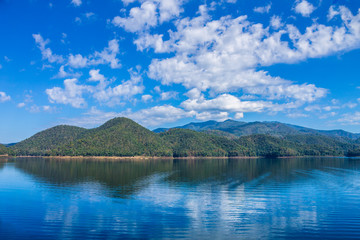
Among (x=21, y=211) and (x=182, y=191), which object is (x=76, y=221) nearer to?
(x=21, y=211)

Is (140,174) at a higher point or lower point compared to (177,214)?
lower

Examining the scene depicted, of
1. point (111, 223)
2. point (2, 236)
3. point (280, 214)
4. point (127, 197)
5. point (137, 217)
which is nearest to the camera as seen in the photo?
point (2, 236)

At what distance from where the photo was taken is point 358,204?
37062mm

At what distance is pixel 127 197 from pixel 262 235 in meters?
23.9

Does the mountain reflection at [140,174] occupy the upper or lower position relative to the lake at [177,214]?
lower

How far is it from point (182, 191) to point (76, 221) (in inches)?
905

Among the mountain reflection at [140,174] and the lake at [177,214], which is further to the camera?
the mountain reflection at [140,174]

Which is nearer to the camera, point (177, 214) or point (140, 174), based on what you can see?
point (177, 214)

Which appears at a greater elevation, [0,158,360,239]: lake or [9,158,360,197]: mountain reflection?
[0,158,360,239]: lake

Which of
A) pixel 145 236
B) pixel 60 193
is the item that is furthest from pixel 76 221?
pixel 60 193

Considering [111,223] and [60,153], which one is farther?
[60,153]

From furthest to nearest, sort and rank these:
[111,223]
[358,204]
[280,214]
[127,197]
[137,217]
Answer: [127,197], [358,204], [280,214], [137,217], [111,223]

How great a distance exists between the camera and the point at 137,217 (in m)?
29.1

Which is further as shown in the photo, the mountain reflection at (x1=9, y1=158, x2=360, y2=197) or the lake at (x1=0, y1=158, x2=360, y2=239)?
the mountain reflection at (x1=9, y1=158, x2=360, y2=197)
